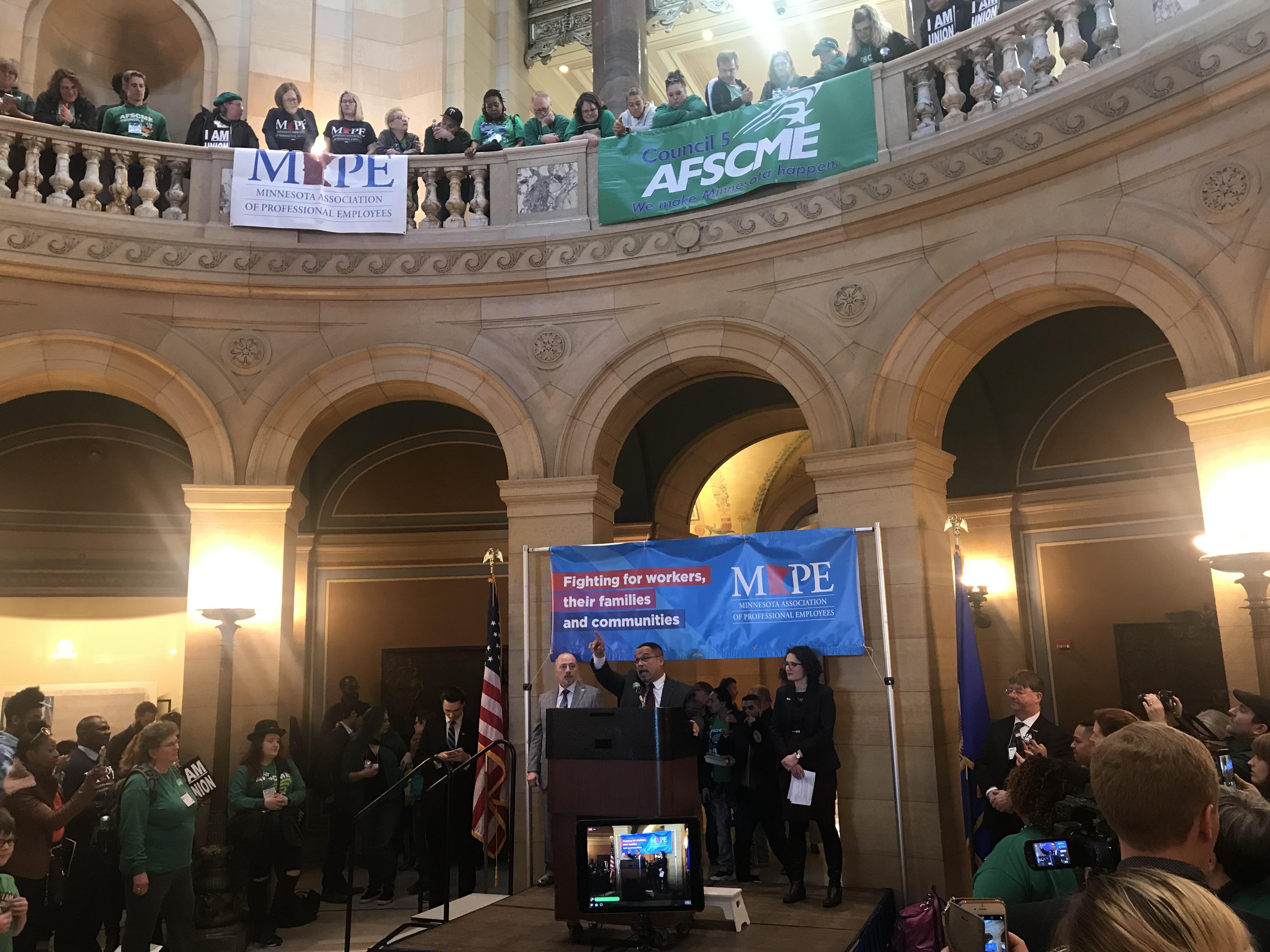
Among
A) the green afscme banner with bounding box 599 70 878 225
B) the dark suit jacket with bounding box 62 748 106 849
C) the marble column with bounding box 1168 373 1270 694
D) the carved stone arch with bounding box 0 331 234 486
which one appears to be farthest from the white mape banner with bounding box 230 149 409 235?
the marble column with bounding box 1168 373 1270 694

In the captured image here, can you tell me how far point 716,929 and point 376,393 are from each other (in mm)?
5953

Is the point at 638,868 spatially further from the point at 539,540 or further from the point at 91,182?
the point at 91,182

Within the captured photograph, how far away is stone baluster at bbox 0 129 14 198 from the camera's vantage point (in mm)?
8781

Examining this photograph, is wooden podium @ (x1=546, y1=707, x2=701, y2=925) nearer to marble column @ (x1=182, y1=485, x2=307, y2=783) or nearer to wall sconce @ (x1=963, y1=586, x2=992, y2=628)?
marble column @ (x1=182, y1=485, x2=307, y2=783)

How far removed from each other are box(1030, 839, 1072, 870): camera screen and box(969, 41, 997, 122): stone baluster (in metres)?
6.64

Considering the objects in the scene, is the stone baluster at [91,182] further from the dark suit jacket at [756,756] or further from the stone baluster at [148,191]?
the dark suit jacket at [756,756]

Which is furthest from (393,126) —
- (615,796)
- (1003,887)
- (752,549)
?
(1003,887)

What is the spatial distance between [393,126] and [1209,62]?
7.30m

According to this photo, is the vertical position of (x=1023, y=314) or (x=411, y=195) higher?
(x=411, y=195)

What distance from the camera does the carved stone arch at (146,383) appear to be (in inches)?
357

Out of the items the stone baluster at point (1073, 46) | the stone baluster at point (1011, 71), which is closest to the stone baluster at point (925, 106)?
the stone baluster at point (1011, 71)

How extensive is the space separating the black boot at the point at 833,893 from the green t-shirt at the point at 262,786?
3.99m

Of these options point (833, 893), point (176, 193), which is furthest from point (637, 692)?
point (176, 193)

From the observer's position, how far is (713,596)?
8.10 m
